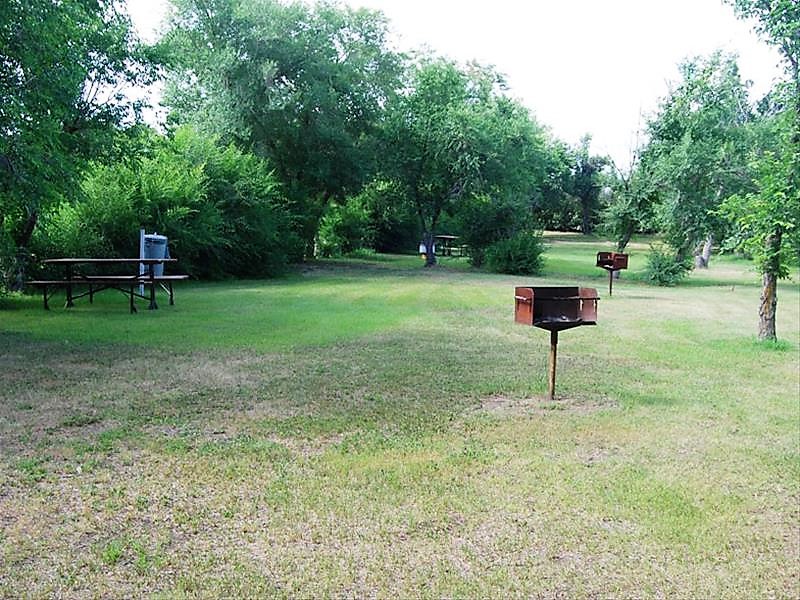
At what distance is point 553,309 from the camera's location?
16.8 feet

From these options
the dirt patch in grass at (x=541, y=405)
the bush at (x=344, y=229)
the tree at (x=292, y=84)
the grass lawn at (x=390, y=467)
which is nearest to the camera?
the grass lawn at (x=390, y=467)

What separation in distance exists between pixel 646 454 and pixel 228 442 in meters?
2.44

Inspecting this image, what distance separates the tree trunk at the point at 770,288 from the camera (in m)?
7.83

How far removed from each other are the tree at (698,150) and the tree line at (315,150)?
0.18ft

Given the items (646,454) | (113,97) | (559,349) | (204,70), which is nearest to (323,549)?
(646,454)

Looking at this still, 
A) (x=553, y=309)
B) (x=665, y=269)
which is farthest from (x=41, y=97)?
(x=665, y=269)

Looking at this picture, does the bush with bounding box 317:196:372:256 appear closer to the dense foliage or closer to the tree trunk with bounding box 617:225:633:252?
the dense foliage

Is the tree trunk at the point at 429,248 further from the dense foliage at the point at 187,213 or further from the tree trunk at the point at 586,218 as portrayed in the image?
the tree trunk at the point at 586,218

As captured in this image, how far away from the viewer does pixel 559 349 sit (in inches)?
300

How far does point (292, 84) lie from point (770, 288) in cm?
1602

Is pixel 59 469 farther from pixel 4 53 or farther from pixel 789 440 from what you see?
pixel 4 53

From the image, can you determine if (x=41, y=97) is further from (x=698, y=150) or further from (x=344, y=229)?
(x=344, y=229)

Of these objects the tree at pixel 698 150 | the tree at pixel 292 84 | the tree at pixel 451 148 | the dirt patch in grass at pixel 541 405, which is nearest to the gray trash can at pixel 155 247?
the tree at pixel 292 84

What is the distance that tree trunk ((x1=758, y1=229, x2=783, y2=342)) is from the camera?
25.7ft
